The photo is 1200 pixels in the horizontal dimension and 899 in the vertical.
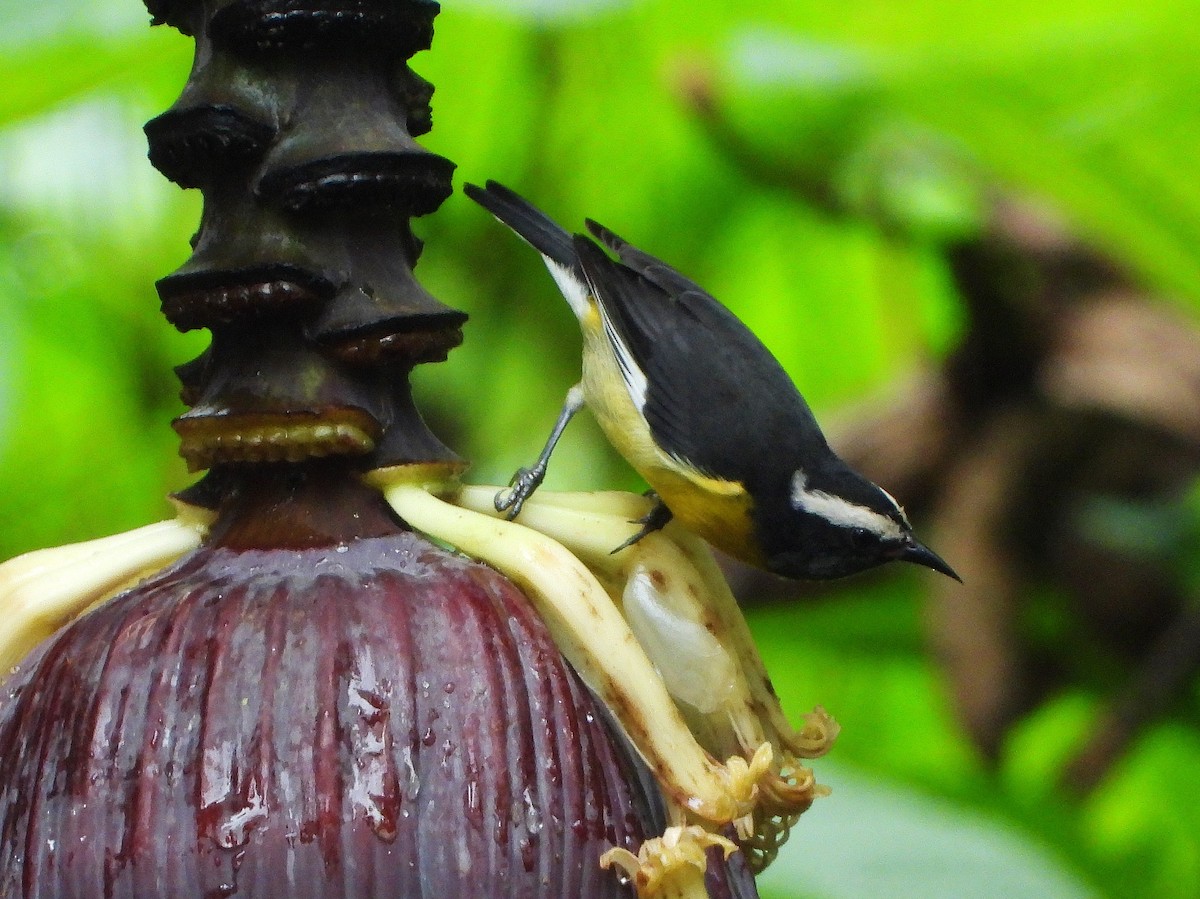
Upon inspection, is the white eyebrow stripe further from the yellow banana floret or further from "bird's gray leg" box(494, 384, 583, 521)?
the yellow banana floret

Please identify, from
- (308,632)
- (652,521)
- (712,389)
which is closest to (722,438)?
(712,389)

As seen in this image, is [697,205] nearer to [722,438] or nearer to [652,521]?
[722,438]

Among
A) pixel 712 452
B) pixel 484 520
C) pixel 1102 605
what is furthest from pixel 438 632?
pixel 1102 605

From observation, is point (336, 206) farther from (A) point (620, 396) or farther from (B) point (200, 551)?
(A) point (620, 396)

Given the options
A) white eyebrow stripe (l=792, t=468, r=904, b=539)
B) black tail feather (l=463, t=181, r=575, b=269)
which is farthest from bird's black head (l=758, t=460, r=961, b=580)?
black tail feather (l=463, t=181, r=575, b=269)

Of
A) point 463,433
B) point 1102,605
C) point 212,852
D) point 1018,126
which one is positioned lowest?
point 1102,605

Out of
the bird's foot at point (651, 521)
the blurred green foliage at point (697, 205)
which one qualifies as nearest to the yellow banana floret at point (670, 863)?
the bird's foot at point (651, 521)
